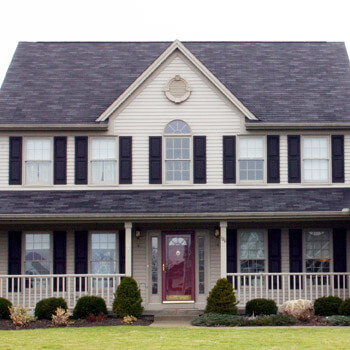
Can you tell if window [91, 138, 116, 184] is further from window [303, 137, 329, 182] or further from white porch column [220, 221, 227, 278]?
window [303, 137, 329, 182]

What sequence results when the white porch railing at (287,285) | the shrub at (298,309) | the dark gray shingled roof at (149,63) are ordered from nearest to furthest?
the shrub at (298,309), the white porch railing at (287,285), the dark gray shingled roof at (149,63)

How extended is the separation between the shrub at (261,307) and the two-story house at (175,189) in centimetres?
45

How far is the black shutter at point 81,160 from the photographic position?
2269 centimetres

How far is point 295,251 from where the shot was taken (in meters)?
22.1

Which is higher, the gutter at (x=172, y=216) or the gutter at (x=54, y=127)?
the gutter at (x=54, y=127)

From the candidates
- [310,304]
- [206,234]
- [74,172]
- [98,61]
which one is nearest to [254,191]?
[206,234]

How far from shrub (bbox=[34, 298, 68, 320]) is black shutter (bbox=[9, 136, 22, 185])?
13.4ft

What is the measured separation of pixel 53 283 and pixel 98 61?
7.88 meters

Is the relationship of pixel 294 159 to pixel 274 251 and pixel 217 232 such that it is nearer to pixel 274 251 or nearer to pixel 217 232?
pixel 274 251

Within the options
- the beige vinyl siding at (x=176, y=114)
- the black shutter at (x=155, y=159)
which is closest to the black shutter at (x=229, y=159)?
the beige vinyl siding at (x=176, y=114)

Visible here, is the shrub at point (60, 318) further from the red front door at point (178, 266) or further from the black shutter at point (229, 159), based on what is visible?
the black shutter at point (229, 159)

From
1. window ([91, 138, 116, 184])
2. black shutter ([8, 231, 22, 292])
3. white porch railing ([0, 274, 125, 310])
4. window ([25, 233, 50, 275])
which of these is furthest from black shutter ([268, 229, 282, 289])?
black shutter ([8, 231, 22, 292])

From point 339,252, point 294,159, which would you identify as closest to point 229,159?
point 294,159

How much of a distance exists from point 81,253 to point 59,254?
0.64 m
